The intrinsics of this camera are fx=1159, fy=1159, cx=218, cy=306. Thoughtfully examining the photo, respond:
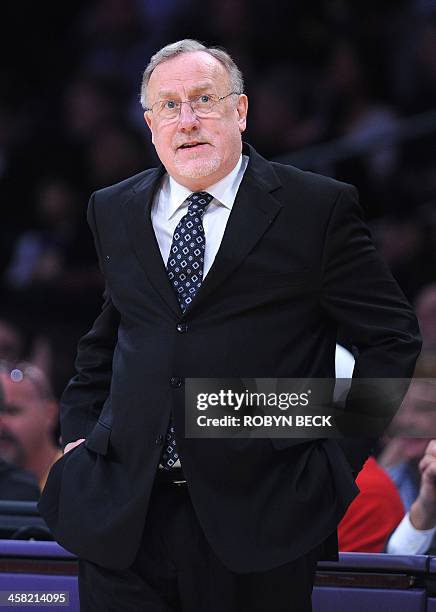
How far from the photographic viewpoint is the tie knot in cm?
221

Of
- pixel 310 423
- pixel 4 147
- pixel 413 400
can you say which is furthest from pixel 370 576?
pixel 4 147

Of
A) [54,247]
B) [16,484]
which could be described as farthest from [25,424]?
[54,247]

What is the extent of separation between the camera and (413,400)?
3670 mm

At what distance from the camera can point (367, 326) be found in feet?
6.98

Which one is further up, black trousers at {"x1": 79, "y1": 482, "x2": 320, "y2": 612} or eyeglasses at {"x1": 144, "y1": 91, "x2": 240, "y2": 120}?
eyeglasses at {"x1": 144, "y1": 91, "x2": 240, "y2": 120}

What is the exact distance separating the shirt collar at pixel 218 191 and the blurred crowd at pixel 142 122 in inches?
116

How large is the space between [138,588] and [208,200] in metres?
0.74

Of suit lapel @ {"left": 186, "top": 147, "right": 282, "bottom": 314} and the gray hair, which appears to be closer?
suit lapel @ {"left": 186, "top": 147, "right": 282, "bottom": 314}

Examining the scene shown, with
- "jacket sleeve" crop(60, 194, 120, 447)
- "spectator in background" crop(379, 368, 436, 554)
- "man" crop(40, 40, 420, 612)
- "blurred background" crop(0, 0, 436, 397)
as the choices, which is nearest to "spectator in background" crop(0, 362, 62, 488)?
"spectator in background" crop(379, 368, 436, 554)

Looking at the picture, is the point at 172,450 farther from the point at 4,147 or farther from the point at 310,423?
the point at 4,147

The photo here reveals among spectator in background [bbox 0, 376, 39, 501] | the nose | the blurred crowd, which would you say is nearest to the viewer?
the nose

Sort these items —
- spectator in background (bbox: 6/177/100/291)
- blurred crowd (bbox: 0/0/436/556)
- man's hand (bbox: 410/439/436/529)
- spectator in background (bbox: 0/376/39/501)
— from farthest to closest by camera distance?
spectator in background (bbox: 6/177/100/291) → blurred crowd (bbox: 0/0/436/556) → spectator in background (bbox: 0/376/39/501) → man's hand (bbox: 410/439/436/529)

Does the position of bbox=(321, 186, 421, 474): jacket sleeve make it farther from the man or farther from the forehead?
the forehead

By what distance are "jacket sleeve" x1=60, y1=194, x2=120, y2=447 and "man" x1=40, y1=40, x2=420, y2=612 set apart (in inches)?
2.4
